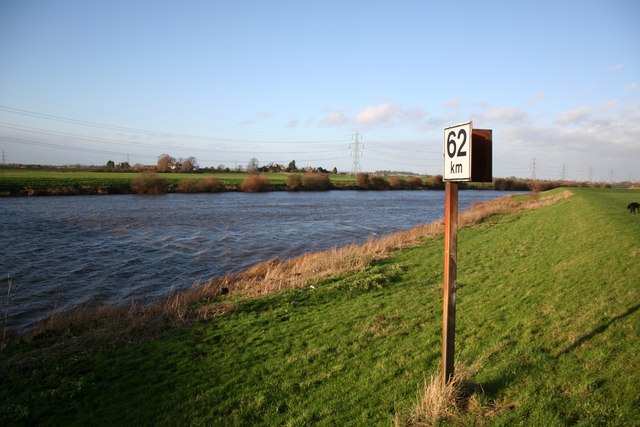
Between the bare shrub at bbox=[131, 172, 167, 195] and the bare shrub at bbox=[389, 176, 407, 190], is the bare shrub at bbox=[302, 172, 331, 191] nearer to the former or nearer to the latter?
Result: the bare shrub at bbox=[389, 176, 407, 190]

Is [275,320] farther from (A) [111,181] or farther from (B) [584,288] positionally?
(A) [111,181]

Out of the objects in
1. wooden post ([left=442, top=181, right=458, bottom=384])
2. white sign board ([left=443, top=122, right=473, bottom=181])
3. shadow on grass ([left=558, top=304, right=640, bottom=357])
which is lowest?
shadow on grass ([left=558, top=304, right=640, bottom=357])

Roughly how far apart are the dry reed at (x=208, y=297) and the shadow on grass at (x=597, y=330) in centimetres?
856

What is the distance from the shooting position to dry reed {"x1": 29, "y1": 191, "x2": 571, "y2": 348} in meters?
10.6

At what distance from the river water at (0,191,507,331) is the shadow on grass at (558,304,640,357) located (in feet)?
43.3

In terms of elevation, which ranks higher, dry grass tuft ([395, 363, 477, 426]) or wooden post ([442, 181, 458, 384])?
wooden post ([442, 181, 458, 384])

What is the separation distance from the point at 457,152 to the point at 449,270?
4.89 ft

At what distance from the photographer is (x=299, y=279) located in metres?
14.8

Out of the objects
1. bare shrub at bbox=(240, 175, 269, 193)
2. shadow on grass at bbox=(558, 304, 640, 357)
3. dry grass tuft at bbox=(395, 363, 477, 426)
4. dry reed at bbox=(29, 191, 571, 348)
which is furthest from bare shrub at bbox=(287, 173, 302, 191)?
dry grass tuft at bbox=(395, 363, 477, 426)

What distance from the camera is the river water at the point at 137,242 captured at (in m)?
15.6

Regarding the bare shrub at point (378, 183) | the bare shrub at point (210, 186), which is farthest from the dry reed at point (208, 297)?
the bare shrub at point (378, 183)

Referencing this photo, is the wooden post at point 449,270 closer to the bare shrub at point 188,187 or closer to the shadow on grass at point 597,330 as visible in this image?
the shadow on grass at point 597,330

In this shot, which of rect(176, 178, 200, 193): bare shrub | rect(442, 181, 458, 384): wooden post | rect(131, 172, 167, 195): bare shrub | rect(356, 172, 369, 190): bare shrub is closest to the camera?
rect(442, 181, 458, 384): wooden post

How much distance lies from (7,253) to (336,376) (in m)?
23.0
